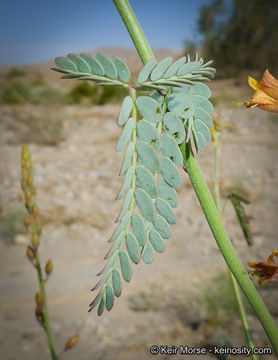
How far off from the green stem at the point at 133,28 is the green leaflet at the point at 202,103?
7 centimetres

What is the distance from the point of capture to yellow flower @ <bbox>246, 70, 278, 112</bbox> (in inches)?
16.3

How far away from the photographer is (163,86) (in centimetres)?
34

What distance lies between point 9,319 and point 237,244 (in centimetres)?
161

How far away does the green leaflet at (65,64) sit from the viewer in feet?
0.98

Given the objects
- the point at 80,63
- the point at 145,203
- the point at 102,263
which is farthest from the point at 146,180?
the point at 102,263

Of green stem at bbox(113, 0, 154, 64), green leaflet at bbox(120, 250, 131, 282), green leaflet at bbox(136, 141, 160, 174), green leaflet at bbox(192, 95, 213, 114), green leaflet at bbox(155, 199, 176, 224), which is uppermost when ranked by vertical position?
green stem at bbox(113, 0, 154, 64)

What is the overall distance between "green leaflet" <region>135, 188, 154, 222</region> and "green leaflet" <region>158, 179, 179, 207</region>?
→ 0.03m

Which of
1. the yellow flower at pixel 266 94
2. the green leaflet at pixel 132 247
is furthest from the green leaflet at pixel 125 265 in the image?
the yellow flower at pixel 266 94

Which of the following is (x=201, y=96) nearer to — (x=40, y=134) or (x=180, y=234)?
(x=180, y=234)

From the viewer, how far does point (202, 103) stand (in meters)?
0.38

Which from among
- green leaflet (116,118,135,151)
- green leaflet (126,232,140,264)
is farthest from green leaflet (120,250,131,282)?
green leaflet (116,118,135,151)

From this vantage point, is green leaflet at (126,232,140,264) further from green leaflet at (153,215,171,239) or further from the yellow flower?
the yellow flower

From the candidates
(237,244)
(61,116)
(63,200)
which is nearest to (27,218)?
(237,244)

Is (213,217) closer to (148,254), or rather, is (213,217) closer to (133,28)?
(148,254)
